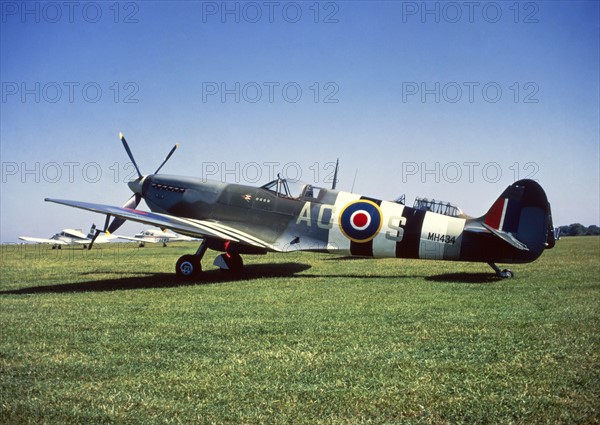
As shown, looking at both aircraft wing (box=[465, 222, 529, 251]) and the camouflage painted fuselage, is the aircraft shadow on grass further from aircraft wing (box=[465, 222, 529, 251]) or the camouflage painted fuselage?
aircraft wing (box=[465, 222, 529, 251])

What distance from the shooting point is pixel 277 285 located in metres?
10.3

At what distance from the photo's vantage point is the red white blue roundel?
38.5ft

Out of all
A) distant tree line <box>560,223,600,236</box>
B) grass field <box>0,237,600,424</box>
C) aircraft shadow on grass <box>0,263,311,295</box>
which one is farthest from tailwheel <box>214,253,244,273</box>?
distant tree line <box>560,223,600,236</box>

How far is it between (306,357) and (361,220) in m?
7.62

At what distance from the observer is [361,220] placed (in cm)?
1189

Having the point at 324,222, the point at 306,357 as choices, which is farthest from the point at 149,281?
the point at 306,357

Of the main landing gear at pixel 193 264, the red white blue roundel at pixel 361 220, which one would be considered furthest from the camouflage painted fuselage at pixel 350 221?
the main landing gear at pixel 193 264

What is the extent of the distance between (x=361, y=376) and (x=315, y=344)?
1.13 m

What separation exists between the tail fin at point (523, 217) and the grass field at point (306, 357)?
1.83 metres

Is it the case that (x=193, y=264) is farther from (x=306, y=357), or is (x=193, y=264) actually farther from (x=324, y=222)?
(x=306, y=357)

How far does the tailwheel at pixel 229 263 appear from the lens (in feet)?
40.2

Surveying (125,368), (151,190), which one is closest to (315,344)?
(125,368)

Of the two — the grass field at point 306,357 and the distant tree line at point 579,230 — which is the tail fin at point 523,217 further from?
the distant tree line at point 579,230

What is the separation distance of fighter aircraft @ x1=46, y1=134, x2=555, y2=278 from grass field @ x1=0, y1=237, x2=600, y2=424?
2044 mm
